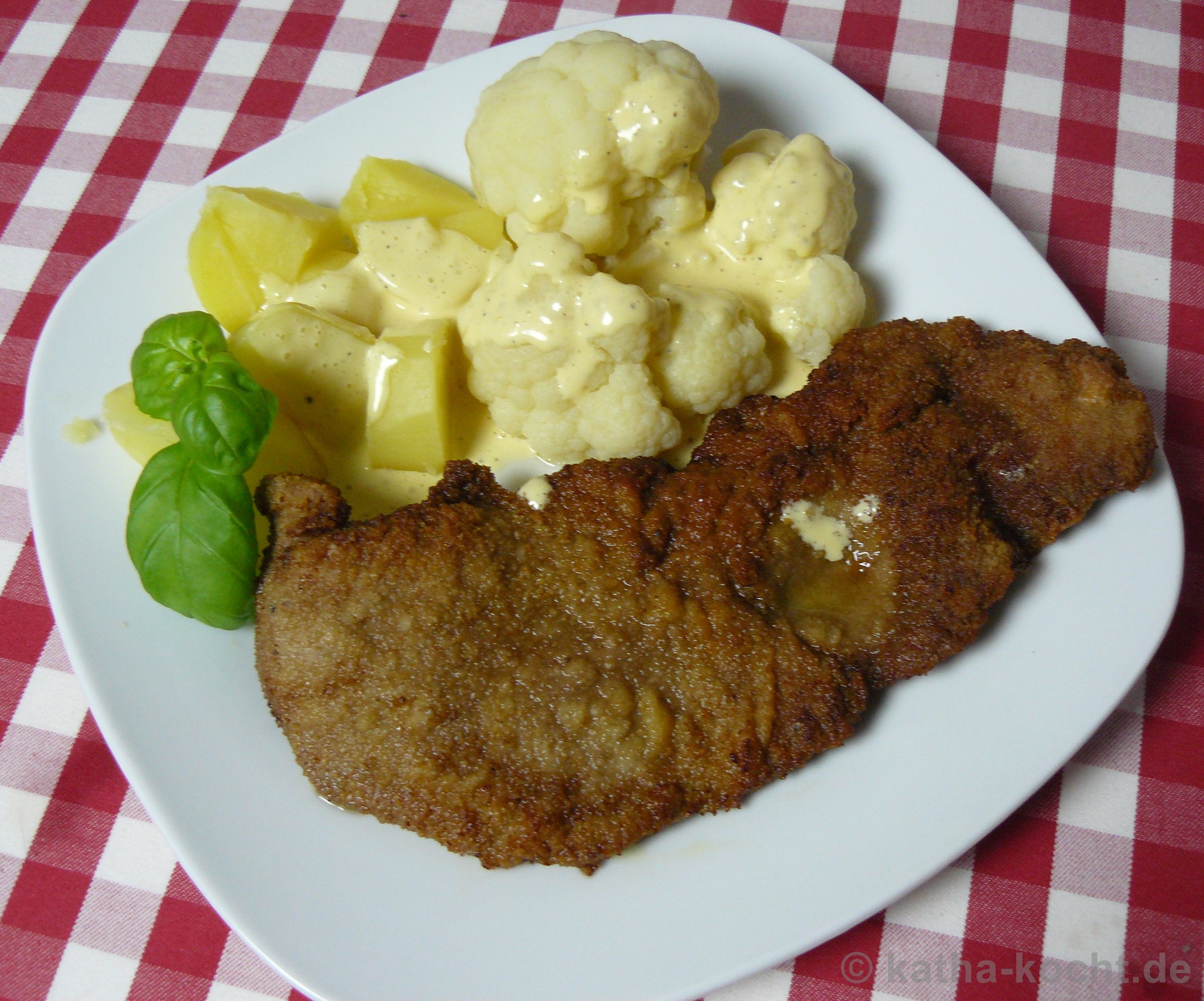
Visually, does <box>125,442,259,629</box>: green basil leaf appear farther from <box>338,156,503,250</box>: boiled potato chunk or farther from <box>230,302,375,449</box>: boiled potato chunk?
<box>338,156,503,250</box>: boiled potato chunk

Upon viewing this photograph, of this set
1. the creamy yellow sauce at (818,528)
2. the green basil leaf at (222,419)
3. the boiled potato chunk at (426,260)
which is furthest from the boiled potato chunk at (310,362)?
the creamy yellow sauce at (818,528)

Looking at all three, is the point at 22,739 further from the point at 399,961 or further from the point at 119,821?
the point at 399,961

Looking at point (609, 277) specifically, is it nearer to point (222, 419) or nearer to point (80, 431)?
point (222, 419)

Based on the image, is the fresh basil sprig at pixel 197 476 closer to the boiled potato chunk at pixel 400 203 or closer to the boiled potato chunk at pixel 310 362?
the boiled potato chunk at pixel 310 362

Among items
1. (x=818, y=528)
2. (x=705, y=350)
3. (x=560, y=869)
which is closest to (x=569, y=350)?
(x=705, y=350)

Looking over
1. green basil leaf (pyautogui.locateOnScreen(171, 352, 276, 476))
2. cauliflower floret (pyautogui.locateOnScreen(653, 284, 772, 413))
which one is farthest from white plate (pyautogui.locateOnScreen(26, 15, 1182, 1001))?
cauliflower floret (pyautogui.locateOnScreen(653, 284, 772, 413))

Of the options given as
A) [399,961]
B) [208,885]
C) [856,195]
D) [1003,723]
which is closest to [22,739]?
[208,885]
